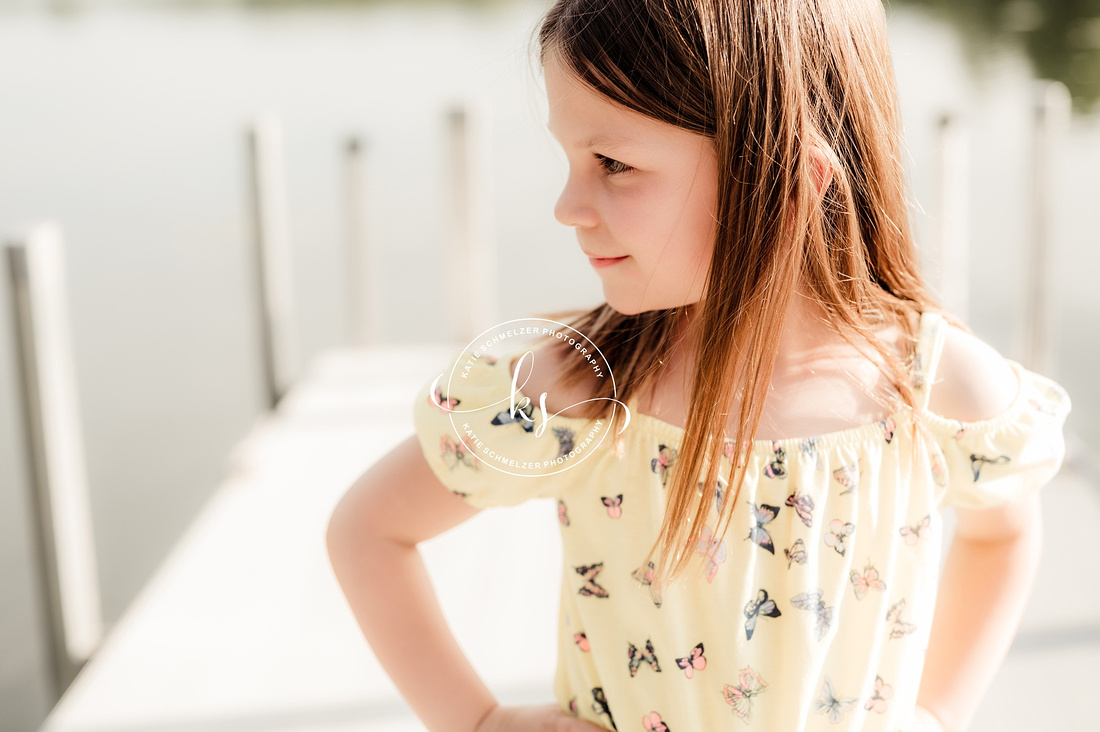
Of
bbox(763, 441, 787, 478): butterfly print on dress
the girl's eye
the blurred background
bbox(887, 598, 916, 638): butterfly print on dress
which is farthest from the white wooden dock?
the girl's eye

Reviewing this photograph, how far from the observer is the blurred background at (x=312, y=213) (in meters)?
1.34

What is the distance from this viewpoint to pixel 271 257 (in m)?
1.68

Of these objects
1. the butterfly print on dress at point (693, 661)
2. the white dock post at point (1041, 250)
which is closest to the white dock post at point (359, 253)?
the white dock post at point (1041, 250)

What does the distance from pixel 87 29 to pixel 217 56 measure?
31.2 inches

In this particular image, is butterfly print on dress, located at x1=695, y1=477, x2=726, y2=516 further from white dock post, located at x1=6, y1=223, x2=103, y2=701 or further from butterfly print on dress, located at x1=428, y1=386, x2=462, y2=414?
white dock post, located at x1=6, y1=223, x2=103, y2=701

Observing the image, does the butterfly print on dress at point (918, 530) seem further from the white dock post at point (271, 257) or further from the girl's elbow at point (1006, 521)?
the white dock post at point (271, 257)

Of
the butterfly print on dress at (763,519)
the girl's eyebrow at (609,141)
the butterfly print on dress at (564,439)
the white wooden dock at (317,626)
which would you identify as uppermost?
the girl's eyebrow at (609,141)

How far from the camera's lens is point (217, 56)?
480 centimetres

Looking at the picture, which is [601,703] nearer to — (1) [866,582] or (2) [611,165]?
(1) [866,582]

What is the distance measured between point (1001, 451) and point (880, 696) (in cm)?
15

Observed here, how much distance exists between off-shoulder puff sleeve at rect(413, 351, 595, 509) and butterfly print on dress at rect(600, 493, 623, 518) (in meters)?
0.02

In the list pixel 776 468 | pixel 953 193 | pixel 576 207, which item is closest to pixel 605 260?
pixel 576 207

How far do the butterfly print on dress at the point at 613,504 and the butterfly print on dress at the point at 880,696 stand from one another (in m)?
0.17

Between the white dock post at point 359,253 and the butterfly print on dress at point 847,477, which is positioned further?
the white dock post at point 359,253
